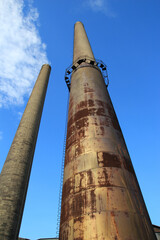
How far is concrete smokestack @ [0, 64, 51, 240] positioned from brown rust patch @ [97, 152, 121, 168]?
1169cm

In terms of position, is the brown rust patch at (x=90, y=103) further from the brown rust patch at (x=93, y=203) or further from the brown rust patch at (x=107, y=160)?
the brown rust patch at (x=93, y=203)

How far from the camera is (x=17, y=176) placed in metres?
16.3

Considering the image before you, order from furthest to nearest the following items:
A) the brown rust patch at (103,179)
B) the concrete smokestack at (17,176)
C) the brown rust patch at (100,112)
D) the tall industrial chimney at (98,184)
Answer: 1. the concrete smokestack at (17,176)
2. the brown rust patch at (100,112)
3. the brown rust patch at (103,179)
4. the tall industrial chimney at (98,184)

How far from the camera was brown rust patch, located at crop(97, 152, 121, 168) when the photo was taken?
226 inches

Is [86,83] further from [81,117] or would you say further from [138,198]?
[138,198]

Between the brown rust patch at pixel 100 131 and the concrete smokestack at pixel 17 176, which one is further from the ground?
the concrete smokestack at pixel 17 176

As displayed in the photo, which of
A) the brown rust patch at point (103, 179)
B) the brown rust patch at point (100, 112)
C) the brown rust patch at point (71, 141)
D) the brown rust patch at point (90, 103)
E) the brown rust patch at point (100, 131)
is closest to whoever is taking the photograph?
the brown rust patch at point (103, 179)

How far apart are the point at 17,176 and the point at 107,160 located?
1285 centimetres

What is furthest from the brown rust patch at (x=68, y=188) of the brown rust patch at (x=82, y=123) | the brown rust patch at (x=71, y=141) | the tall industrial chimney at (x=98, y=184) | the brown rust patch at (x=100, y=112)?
the brown rust patch at (x=100, y=112)

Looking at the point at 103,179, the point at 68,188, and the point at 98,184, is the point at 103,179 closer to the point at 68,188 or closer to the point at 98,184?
the point at 98,184

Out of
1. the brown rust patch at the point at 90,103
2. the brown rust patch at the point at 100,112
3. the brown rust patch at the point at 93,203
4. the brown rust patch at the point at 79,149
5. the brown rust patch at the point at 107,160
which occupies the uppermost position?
the brown rust patch at the point at 90,103

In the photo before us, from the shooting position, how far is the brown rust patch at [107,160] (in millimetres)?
5743

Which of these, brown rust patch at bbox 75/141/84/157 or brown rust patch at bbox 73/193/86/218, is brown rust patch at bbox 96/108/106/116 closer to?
brown rust patch at bbox 75/141/84/157

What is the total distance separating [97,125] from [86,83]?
122 inches
